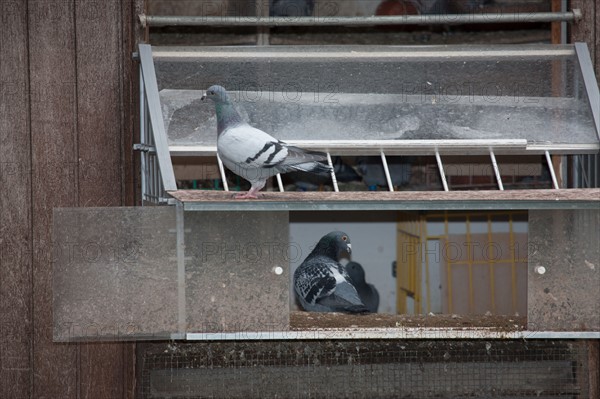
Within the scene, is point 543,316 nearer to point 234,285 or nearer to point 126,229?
point 234,285

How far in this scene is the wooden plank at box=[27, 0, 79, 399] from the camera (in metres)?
4.91

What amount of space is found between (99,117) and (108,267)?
3.79 ft

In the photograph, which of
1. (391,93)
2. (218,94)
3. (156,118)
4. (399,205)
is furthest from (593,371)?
(156,118)

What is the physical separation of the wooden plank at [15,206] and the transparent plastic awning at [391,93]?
652 millimetres

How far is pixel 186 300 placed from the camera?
13.3ft

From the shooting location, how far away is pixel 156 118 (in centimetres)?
455

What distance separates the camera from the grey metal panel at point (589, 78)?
15.6 ft

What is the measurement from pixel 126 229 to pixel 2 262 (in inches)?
44.8

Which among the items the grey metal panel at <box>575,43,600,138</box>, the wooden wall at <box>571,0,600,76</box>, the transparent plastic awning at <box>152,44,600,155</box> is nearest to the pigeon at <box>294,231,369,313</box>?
the transparent plastic awning at <box>152,44,600,155</box>

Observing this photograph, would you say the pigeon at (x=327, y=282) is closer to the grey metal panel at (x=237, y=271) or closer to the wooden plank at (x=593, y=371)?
the grey metal panel at (x=237, y=271)

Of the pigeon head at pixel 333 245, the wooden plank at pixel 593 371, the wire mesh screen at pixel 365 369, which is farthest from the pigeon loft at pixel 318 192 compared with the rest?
the wooden plank at pixel 593 371

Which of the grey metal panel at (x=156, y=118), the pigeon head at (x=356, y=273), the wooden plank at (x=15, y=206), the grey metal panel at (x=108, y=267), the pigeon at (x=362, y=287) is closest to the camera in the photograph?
the grey metal panel at (x=108, y=267)

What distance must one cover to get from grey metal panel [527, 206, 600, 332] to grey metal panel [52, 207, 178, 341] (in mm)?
1399

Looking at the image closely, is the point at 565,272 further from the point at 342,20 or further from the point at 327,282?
the point at 342,20
